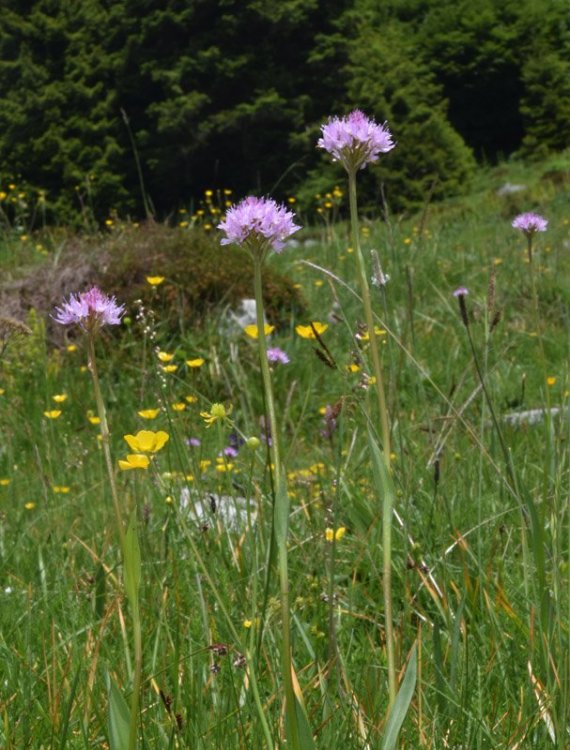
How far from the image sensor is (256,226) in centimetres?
80

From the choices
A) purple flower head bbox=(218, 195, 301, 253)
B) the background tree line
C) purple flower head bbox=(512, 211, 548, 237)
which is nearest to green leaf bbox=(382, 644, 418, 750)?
purple flower head bbox=(218, 195, 301, 253)

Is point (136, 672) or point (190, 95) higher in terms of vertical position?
point (190, 95)

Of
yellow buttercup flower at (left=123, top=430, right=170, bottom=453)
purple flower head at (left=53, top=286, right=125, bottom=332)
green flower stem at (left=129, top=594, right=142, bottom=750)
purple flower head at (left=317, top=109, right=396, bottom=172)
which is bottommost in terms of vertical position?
green flower stem at (left=129, top=594, right=142, bottom=750)

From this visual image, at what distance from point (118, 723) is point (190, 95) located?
45.2 ft

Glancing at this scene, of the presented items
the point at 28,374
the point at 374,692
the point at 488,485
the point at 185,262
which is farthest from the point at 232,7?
the point at 374,692

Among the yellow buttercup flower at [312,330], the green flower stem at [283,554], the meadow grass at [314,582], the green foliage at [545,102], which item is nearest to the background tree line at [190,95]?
the green foliage at [545,102]

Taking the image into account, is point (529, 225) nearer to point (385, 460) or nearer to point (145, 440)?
point (145, 440)

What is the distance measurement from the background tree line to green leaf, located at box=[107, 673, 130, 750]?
1274 cm

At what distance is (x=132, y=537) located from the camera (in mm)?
695

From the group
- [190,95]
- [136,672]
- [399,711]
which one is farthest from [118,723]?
[190,95]

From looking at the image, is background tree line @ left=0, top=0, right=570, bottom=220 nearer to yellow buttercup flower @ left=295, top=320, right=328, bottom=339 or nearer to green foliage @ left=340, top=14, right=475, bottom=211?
green foliage @ left=340, top=14, right=475, bottom=211

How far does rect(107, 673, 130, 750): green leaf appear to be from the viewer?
71cm

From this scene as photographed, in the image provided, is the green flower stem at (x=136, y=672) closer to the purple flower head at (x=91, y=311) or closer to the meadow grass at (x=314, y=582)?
the meadow grass at (x=314, y=582)

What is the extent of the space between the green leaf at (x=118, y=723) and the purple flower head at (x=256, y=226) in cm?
33
